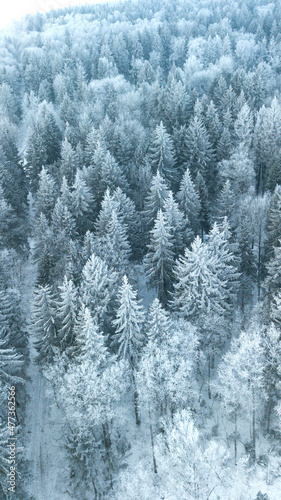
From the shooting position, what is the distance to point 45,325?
35750 millimetres

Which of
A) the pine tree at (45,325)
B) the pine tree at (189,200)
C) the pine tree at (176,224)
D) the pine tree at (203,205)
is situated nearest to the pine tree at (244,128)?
the pine tree at (203,205)

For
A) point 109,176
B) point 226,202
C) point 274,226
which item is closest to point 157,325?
point 274,226

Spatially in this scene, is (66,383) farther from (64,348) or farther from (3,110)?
(3,110)

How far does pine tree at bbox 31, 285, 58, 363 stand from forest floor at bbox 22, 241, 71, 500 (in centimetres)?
224

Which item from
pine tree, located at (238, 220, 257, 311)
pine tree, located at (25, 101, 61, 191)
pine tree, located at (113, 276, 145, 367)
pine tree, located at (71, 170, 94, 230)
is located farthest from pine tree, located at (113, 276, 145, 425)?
pine tree, located at (25, 101, 61, 191)

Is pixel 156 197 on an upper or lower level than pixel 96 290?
upper

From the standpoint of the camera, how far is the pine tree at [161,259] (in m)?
40.5

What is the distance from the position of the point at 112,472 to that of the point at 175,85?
5875 cm

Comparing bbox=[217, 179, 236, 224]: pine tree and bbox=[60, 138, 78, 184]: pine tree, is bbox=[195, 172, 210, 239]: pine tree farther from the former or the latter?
bbox=[60, 138, 78, 184]: pine tree

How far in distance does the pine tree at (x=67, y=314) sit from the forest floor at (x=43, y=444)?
4.13 meters

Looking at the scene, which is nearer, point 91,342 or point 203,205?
Answer: point 91,342

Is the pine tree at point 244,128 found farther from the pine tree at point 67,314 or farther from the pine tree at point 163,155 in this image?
the pine tree at point 67,314

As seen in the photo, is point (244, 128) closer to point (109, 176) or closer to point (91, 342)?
point (109, 176)

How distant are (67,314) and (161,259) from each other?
38.7 ft
